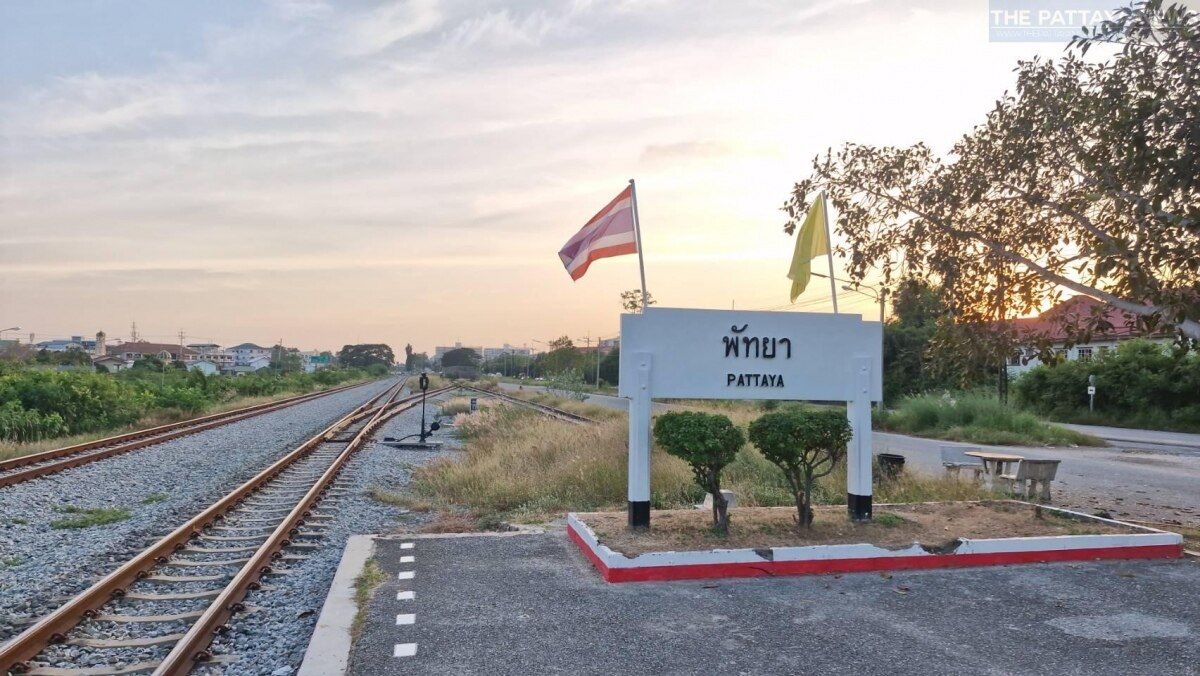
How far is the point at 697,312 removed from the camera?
7980 mm

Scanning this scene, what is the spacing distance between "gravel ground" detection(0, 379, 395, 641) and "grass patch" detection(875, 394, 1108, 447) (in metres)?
19.8

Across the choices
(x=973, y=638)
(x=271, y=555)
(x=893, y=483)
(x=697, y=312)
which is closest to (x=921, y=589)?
(x=973, y=638)

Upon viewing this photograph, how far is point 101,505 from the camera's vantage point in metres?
11.0

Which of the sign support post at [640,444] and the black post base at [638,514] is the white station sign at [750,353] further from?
the black post base at [638,514]

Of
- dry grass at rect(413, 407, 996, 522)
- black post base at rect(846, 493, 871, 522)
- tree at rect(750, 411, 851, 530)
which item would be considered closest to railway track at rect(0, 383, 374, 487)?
dry grass at rect(413, 407, 996, 522)

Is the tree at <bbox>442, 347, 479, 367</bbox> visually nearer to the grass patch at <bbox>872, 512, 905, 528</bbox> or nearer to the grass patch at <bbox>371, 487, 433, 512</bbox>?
the grass patch at <bbox>371, 487, 433, 512</bbox>

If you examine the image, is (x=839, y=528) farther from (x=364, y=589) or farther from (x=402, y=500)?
(x=402, y=500)

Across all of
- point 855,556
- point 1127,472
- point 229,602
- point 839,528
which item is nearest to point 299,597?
point 229,602

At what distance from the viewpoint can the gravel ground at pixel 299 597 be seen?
5168mm

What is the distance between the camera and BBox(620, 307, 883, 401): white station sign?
307 inches

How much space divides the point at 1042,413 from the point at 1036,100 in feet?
95.1

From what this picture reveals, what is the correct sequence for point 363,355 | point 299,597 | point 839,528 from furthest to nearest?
point 363,355, point 839,528, point 299,597

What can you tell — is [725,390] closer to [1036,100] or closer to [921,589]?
[921,589]

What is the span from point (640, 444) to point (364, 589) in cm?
281
